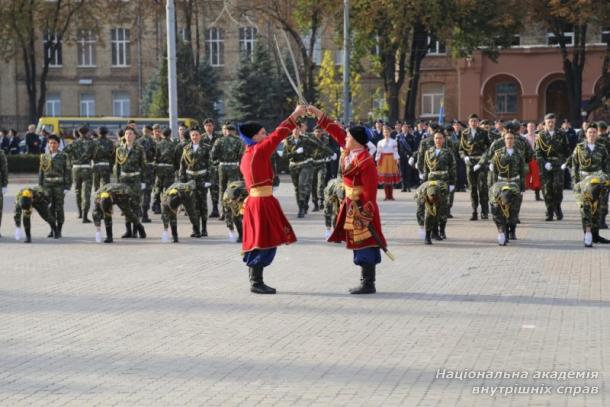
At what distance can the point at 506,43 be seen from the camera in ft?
165

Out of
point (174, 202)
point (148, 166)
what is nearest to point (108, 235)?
point (174, 202)

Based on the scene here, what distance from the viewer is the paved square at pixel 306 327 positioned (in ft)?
28.3

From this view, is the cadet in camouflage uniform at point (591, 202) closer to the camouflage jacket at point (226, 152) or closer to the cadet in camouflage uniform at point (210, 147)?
the camouflage jacket at point (226, 152)

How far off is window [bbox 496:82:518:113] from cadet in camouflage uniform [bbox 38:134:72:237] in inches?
1829

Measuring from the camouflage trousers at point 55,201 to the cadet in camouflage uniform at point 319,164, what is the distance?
5.34 metres

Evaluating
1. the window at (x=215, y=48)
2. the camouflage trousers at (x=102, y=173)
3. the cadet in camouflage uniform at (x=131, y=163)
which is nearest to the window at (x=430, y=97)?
the window at (x=215, y=48)

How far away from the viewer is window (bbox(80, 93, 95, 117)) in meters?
71.2

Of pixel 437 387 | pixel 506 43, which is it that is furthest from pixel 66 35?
pixel 437 387

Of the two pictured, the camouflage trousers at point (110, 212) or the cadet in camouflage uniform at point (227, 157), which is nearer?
the camouflage trousers at point (110, 212)

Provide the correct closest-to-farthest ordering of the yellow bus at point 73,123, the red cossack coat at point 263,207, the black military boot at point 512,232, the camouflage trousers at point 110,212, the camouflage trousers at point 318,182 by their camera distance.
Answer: the red cossack coat at point 263,207 < the black military boot at point 512,232 < the camouflage trousers at point 110,212 < the camouflage trousers at point 318,182 < the yellow bus at point 73,123

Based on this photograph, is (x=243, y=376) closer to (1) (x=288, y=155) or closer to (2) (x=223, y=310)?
(2) (x=223, y=310)

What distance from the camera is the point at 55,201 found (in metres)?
19.9

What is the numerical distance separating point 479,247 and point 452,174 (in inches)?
75.5

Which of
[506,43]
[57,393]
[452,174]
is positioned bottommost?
[57,393]
